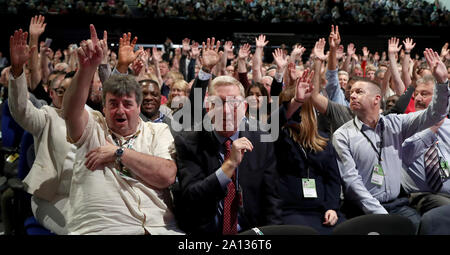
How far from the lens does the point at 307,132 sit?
2.41 meters

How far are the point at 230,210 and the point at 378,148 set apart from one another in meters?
1.15

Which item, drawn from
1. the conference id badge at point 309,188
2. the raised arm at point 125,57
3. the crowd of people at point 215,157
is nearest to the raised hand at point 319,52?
the crowd of people at point 215,157

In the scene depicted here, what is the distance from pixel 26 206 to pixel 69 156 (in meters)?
0.47

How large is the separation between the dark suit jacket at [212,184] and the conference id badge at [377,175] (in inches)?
31.1

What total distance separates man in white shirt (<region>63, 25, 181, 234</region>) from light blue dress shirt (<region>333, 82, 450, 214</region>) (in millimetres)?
1155

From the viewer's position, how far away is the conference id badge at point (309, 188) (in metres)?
2.30

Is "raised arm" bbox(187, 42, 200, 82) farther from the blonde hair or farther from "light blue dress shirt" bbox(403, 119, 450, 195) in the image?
"light blue dress shirt" bbox(403, 119, 450, 195)

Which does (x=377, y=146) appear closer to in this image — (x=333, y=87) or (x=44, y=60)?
(x=333, y=87)

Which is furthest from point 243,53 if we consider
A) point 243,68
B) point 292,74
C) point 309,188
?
point 309,188

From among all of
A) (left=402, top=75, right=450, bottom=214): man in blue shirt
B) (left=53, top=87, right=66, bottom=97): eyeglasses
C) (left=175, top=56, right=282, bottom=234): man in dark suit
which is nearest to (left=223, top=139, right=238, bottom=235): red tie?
(left=175, top=56, right=282, bottom=234): man in dark suit

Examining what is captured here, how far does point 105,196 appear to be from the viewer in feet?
6.06
